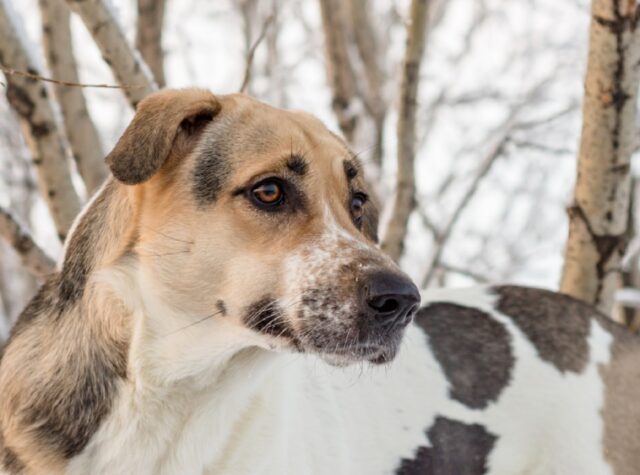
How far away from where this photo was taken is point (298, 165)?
3.05 m

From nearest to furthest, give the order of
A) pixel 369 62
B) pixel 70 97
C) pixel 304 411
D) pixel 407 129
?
pixel 304 411, pixel 70 97, pixel 407 129, pixel 369 62

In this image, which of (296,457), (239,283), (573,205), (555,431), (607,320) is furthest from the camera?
(573,205)

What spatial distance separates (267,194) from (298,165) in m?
0.17

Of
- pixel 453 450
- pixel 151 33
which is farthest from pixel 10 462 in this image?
pixel 151 33

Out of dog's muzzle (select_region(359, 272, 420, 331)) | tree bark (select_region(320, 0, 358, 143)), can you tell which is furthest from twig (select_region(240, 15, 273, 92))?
tree bark (select_region(320, 0, 358, 143))

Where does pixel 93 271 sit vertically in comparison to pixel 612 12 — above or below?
below

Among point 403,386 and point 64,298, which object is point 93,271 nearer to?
point 64,298

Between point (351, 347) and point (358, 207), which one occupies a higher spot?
point (358, 207)

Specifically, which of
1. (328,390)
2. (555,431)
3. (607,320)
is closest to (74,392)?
(328,390)

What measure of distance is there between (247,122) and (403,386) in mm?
1311

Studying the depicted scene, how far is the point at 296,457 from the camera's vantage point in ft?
10.1

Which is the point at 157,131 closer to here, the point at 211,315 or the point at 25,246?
the point at 211,315

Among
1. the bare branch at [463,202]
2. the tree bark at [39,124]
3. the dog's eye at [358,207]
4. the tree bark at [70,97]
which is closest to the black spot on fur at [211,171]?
the dog's eye at [358,207]

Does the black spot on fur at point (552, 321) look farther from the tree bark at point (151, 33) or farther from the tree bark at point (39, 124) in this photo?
the tree bark at point (151, 33)
